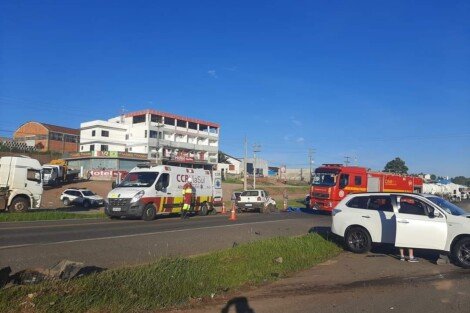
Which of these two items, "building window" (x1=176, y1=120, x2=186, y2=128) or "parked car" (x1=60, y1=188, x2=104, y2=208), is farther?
"building window" (x1=176, y1=120, x2=186, y2=128)

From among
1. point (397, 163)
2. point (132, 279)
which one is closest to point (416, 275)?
point (132, 279)

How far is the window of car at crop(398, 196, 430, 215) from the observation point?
11.2 m

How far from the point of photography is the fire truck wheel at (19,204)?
23.8 metres

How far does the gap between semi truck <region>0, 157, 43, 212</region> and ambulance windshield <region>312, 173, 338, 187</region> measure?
16.7 meters

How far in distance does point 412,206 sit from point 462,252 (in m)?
1.61

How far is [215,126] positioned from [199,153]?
30.8 ft

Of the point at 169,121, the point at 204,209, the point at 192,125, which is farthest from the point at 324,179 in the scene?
the point at 192,125

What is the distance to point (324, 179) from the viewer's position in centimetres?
2927

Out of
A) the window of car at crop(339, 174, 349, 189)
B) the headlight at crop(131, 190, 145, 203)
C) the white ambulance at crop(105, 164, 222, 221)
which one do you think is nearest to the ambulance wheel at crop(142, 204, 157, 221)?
the white ambulance at crop(105, 164, 222, 221)

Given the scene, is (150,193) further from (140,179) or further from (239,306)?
(239,306)

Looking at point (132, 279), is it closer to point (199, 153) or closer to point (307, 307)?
point (307, 307)

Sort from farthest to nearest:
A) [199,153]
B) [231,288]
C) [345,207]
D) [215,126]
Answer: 1. [215,126]
2. [199,153]
3. [345,207]
4. [231,288]

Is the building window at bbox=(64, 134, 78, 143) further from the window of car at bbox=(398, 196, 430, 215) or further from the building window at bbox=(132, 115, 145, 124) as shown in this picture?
the window of car at bbox=(398, 196, 430, 215)

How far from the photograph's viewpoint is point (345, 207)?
12.7m
